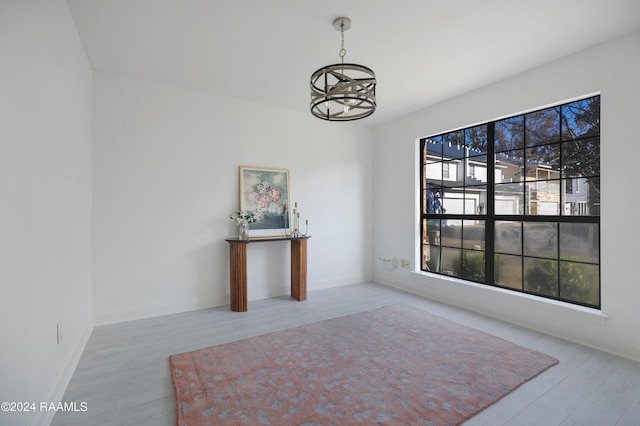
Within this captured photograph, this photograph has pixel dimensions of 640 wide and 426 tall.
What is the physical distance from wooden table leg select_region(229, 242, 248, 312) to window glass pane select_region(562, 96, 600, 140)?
3881mm

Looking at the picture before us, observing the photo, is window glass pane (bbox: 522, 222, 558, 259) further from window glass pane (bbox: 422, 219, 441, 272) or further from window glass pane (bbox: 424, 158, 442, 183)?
window glass pane (bbox: 424, 158, 442, 183)

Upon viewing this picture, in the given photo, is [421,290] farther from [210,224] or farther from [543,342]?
[210,224]

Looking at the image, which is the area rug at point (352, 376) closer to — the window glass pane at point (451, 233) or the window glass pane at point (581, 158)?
the window glass pane at point (451, 233)

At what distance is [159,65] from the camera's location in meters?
3.23

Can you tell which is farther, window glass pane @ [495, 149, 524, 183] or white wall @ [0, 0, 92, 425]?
window glass pane @ [495, 149, 524, 183]

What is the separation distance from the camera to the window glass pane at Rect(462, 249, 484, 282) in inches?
157

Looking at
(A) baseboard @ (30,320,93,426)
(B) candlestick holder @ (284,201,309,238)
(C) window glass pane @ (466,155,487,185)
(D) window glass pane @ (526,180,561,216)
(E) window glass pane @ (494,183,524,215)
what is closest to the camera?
(A) baseboard @ (30,320,93,426)

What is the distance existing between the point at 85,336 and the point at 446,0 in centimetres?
431

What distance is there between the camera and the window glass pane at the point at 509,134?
3568mm

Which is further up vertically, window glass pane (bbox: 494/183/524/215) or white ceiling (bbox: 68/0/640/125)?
white ceiling (bbox: 68/0/640/125)

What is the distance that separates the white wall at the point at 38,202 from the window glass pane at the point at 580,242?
4474 millimetres

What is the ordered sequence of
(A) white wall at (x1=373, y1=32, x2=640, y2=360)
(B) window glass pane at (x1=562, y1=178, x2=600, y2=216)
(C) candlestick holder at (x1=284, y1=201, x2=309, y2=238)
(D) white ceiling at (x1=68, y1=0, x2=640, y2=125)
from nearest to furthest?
(D) white ceiling at (x1=68, y1=0, x2=640, y2=125) < (A) white wall at (x1=373, y1=32, x2=640, y2=360) < (B) window glass pane at (x1=562, y1=178, x2=600, y2=216) < (C) candlestick holder at (x1=284, y1=201, x2=309, y2=238)

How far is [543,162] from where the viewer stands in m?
3.38

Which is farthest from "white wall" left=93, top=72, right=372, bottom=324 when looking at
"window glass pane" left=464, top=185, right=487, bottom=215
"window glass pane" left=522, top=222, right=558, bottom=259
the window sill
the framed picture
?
"window glass pane" left=522, top=222, right=558, bottom=259
